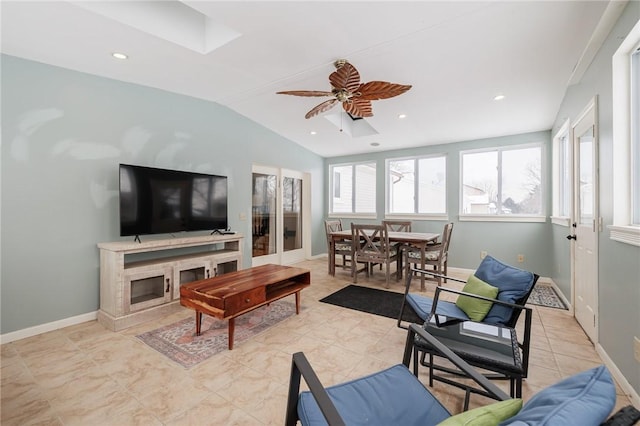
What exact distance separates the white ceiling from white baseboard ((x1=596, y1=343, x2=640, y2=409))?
8.16ft

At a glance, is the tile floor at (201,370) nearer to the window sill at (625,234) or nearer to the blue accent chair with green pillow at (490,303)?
the blue accent chair with green pillow at (490,303)

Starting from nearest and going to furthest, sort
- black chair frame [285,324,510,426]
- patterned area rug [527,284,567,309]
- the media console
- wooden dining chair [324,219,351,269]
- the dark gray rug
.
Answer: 1. black chair frame [285,324,510,426]
2. the media console
3. the dark gray rug
4. patterned area rug [527,284,567,309]
5. wooden dining chair [324,219,351,269]

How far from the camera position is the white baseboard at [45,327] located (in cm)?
252

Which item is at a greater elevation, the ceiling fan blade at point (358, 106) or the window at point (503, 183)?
the ceiling fan blade at point (358, 106)

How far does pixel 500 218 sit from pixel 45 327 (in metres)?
6.30

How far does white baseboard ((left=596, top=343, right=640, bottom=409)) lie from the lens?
169 centimetres

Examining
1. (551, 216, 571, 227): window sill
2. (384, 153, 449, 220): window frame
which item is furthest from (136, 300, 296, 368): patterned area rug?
(384, 153, 449, 220): window frame

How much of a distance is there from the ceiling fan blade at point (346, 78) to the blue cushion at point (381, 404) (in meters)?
2.20

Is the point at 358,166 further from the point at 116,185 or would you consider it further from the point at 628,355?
the point at 628,355

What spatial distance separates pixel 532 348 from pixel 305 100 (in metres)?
3.76

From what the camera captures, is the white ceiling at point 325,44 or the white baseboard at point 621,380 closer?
the white baseboard at point 621,380

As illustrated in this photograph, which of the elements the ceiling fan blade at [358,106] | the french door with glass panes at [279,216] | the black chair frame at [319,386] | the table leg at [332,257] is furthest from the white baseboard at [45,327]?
the ceiling fan blade at [358,106]

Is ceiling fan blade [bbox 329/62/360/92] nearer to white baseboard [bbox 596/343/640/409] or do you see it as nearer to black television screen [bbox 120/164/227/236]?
black television screen [bbox 120/164/227/236]

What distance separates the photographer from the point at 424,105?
3.81 meters
